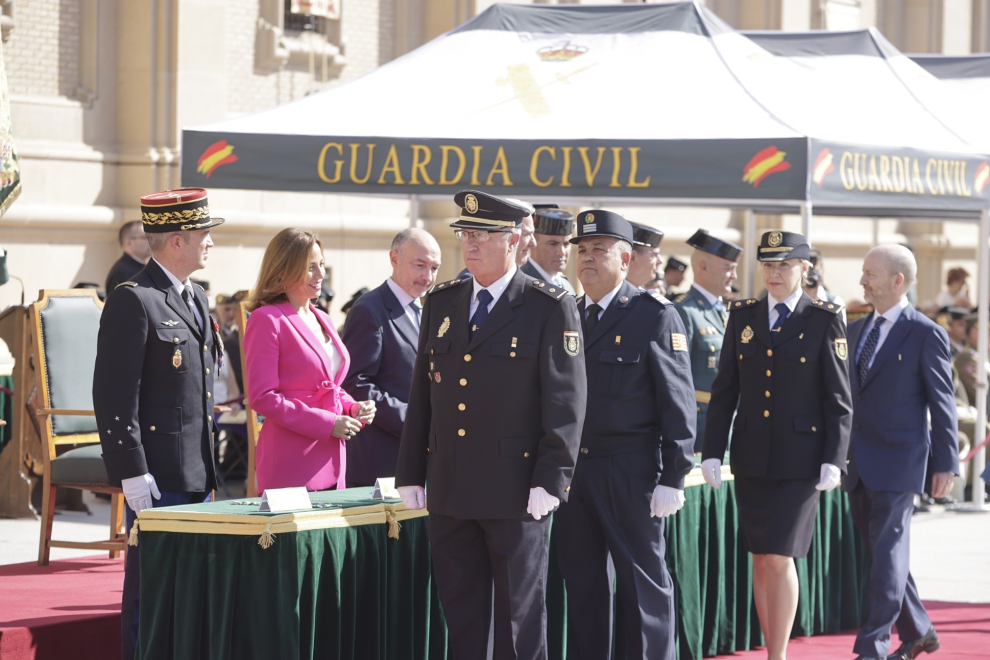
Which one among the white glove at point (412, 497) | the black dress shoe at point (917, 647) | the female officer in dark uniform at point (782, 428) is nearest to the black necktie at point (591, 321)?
the female officer in dark uniform at point (782, 428)

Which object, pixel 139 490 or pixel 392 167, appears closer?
pixel 139 490

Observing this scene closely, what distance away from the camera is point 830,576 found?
260 inches

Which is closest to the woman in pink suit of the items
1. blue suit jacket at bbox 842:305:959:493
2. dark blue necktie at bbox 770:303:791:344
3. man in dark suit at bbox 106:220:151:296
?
dark blue necktie at bbox 770:303:791:344

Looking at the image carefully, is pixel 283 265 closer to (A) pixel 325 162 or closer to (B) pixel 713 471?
(B) pixel 713 471

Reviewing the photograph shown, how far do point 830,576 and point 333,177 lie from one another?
3.68m

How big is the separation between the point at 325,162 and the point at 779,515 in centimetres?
389

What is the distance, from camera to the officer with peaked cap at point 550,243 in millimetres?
6609

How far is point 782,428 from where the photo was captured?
5.44 m

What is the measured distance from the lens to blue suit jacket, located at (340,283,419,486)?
5.65 m

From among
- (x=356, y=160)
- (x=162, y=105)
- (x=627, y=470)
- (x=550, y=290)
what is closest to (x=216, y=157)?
(x=356, y=160)

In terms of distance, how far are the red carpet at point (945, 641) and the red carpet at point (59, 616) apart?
262 cm

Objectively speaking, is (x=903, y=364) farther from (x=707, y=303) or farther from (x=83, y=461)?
(x=83, y=461)

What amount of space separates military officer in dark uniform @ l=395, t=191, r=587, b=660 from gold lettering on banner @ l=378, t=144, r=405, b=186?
3819 mm

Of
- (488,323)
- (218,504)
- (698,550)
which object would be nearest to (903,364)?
(698,550)
